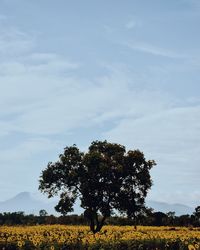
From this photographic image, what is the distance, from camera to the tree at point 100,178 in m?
62.5

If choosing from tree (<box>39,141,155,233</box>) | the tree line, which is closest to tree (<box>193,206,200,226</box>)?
the tree line

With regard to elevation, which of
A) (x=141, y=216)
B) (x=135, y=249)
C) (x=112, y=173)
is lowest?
(x=135, y=249)

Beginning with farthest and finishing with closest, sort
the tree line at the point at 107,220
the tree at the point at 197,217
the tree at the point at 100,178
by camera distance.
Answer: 1. the tree line at the point at 107,220
2. the tree at the point at 197,217
3. the tree at the point at 100,178

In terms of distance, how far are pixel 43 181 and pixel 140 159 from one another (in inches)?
447

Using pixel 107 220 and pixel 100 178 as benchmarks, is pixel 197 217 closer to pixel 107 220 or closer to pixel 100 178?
pixel 107 220

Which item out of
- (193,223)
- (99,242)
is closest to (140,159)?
(99,242)

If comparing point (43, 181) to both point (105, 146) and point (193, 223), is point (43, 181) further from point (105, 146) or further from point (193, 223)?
point (193, 223)

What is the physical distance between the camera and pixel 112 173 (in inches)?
2474

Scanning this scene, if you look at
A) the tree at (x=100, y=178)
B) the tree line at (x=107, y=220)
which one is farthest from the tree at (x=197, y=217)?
the tree at (x=100, y=178)

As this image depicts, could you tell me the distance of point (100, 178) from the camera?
62875 millimetres

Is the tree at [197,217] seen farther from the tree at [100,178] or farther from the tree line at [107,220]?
the tree at [100,178]

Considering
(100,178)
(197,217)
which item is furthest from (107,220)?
(100,178)

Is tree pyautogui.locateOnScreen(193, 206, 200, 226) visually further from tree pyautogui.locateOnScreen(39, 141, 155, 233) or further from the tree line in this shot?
tree pyautogui.locateOnScreen(39, 141, 155, 233)

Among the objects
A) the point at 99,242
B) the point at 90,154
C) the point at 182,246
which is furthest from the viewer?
the point at 90,154
